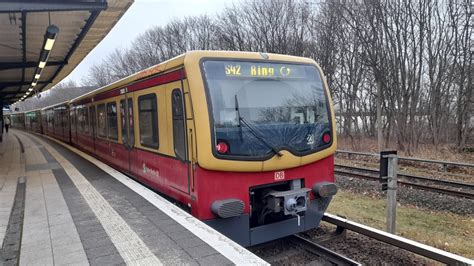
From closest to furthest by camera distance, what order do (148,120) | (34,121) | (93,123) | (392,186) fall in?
(392,186) < (148,120) < (93,123) < (34,121)

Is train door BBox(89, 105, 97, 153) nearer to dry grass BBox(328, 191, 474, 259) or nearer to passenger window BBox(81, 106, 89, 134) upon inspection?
passenger window BBox(81, 106, 89, 134)

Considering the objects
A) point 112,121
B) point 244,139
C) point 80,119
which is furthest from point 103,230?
point 80,119

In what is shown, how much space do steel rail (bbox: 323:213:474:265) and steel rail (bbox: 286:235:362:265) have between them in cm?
77

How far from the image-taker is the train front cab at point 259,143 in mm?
4758

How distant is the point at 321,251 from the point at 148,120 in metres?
3.61

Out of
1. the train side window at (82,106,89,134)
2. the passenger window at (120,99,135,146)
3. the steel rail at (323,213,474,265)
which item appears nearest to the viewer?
the steel rail at (323,213,474,265)

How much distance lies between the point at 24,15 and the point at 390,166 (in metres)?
9.72

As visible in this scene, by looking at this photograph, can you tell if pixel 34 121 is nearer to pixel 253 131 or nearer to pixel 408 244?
pixel 253 131

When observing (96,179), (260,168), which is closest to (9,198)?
(96,179)

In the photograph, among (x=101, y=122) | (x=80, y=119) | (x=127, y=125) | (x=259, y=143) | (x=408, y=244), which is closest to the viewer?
(x=408, y=244)

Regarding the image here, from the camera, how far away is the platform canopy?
28.2 feet

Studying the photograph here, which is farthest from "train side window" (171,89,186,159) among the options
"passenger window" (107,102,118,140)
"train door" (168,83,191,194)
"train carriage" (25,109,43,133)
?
"train carriage" (25,109,43,133)

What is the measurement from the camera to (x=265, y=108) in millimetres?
5219

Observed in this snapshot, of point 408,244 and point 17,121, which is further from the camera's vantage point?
point 17,121
